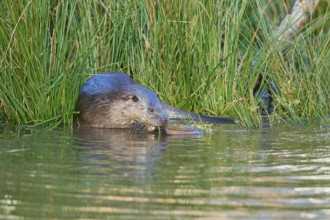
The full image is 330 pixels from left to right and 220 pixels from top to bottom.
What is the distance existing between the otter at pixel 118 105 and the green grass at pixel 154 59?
0.38 feet

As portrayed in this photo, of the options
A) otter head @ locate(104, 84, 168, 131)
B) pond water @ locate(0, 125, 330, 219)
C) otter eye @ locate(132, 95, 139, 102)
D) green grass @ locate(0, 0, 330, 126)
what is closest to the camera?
pond water @ locate(0, 125, 330, 219)

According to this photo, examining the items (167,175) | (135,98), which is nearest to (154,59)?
(135,98)

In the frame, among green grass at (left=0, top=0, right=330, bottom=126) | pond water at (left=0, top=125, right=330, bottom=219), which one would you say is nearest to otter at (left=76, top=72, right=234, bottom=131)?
green grass at (left=0, top=0, right=330, bottom=126)

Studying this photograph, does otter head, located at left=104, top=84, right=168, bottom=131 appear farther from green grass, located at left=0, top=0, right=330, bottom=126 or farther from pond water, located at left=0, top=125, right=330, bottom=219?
pond water, located at left=0, top=125, right=330, bottom=219

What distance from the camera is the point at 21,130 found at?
255 inches

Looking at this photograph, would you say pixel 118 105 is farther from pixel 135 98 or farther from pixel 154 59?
pixel 154 59

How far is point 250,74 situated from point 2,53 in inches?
85.1

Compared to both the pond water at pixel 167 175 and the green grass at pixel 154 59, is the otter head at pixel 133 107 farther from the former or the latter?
the pond water at pixel 167 175

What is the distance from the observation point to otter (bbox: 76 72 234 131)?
7137 millimetres

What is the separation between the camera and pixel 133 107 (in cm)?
725

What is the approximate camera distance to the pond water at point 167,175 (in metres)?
3.59

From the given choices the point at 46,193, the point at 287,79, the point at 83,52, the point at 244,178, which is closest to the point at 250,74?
the point at 287,79

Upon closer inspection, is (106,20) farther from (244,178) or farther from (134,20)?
(244,178)

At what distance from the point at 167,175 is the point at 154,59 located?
3.07m
